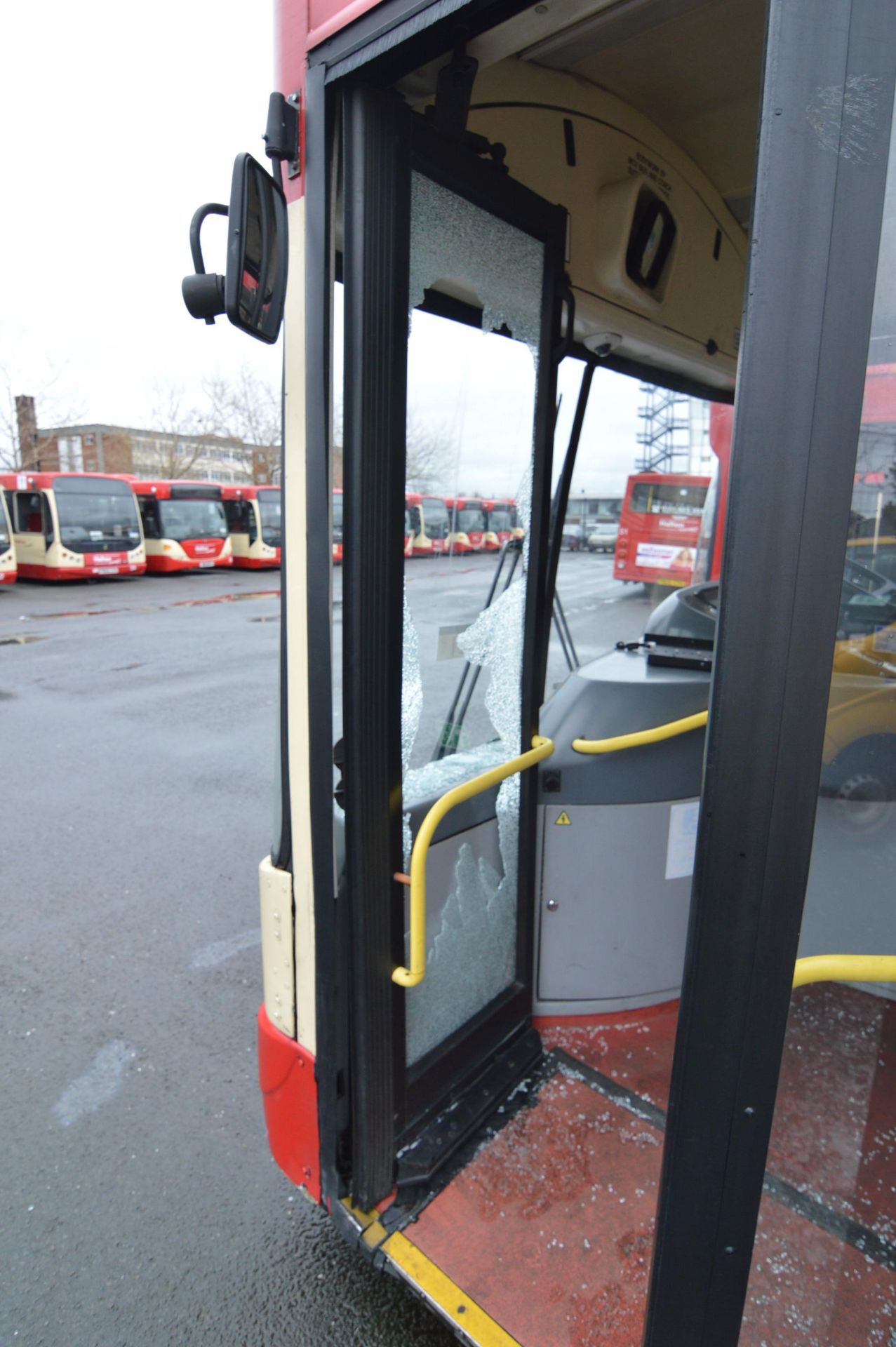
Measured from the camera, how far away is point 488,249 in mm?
1694

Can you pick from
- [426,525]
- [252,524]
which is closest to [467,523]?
[426,525]

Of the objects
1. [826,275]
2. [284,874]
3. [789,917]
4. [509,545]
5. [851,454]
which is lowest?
[284,874]

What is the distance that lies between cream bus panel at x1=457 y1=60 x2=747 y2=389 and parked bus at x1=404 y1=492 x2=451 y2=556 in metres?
0.76

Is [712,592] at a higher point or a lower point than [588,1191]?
higher

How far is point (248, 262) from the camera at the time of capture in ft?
4.01

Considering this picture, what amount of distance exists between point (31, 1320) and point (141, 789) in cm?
372

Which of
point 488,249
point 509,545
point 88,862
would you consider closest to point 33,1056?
point 88,862

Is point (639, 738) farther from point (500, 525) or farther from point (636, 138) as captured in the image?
point (636, 138)

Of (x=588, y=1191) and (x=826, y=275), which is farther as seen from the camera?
(x=588, y=1191)

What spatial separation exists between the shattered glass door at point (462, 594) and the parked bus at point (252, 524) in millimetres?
18705

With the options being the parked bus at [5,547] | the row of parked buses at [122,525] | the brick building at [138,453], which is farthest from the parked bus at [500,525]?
the brick building at [138,453]

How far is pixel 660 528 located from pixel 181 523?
17939mm

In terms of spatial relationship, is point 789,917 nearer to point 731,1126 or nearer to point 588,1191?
point 731,1126

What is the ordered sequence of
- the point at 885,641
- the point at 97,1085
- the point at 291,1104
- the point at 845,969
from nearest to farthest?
1. the point at 845,969
2. the point at 885,641
3. the point at 291,1104
4. the point at 97,1085
